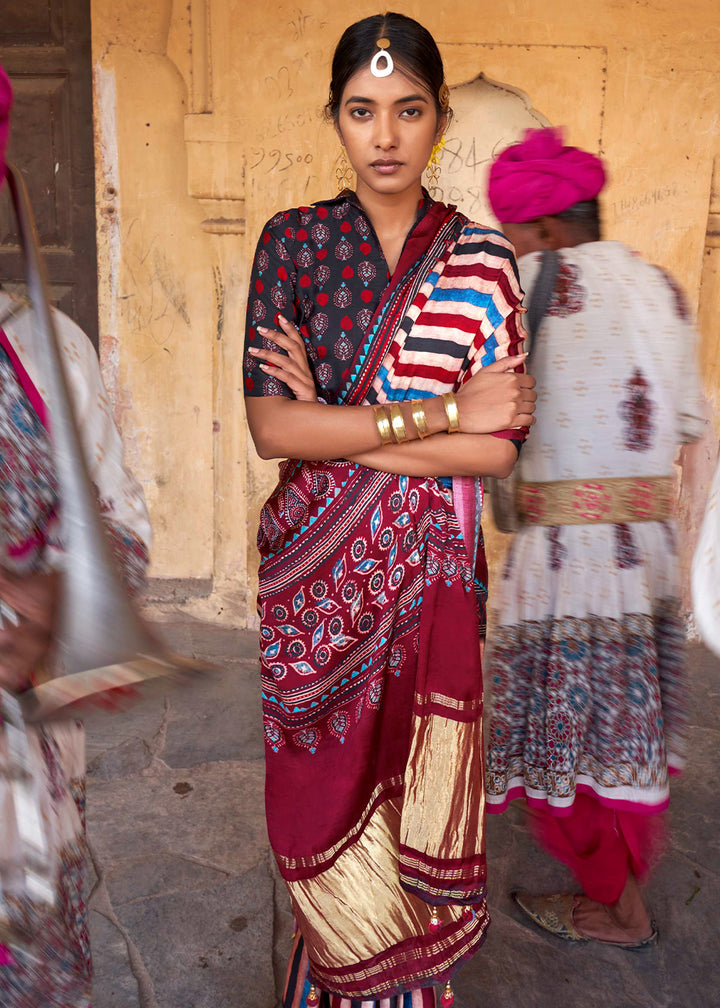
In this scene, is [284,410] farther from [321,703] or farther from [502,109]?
[502,109]

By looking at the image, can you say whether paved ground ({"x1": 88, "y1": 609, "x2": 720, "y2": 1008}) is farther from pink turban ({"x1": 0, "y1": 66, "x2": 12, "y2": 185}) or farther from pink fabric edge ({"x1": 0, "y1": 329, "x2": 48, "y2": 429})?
pink turban ({"x1": 0, "y1": 66, "x2": 12, "y2": 185})

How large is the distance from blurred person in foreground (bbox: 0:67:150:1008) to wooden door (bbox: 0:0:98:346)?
9.28 feet

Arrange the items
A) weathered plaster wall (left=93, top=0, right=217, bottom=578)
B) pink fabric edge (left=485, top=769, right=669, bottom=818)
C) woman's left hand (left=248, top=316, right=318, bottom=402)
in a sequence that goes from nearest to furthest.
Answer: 1. woman's left hand (left=248, top=316, right=318, bottom=402)
2. pink fabric edge (left=485, top=769, right=669, bottom=818)
3. weathered plaster wall (left=93, top=0, right=217, bottom=578)

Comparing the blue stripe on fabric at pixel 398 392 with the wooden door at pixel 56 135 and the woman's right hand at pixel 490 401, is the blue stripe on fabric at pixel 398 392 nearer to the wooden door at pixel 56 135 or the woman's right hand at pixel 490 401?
the woman's right hand at pixel 490 401

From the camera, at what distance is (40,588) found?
0.96 m

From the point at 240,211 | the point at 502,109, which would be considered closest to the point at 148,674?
the point at 240,211

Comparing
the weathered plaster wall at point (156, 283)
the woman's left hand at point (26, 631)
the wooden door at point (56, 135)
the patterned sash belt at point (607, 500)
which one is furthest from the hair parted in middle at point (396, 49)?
the wooden door at point (56, 135)

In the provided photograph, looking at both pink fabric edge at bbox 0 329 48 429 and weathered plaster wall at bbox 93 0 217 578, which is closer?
pink fabric edge at bbox 0 329 48 429

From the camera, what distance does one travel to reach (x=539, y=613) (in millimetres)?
2102

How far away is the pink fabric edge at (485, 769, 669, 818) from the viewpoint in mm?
2066

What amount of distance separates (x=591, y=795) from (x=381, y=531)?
934 millimetres

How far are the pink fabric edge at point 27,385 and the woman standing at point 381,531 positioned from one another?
650 millimetres

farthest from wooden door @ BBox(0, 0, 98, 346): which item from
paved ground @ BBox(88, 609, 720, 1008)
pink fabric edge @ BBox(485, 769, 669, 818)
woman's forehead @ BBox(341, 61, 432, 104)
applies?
pink fabric edge @ BBox(485, 769, 669, 818)

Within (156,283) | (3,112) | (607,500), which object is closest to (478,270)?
(607,500)
